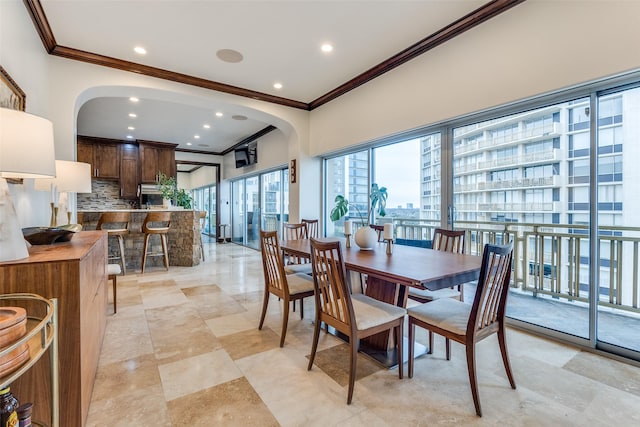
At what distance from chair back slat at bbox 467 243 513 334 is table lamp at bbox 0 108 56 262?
2.22m

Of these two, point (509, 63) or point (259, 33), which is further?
point (259, 33)

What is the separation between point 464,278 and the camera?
1.87 metres

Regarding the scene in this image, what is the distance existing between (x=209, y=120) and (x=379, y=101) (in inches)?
145

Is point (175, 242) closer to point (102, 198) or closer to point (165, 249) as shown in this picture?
point (165, 249)

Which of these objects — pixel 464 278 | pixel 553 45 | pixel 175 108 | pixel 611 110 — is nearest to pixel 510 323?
pixel 464 278

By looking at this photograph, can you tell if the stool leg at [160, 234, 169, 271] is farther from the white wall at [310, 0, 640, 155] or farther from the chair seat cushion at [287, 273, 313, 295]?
the white wall at [310, 0, 640, 155]

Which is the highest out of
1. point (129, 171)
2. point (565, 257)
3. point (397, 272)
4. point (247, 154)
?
point (247, 154)

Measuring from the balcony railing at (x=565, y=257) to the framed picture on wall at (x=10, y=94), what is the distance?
155 inches

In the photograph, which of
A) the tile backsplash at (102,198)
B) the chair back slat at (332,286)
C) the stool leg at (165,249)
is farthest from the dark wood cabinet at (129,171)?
the chair back slat at (332,286)

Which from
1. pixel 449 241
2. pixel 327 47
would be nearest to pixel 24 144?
pixel 327 47

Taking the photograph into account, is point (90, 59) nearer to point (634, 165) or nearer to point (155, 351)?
point (155, 351)

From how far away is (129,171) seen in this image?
24.8 feet

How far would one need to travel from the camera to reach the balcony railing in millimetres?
2585

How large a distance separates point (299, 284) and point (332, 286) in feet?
2.62
